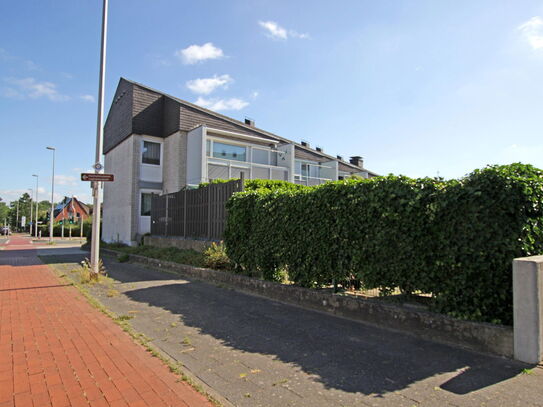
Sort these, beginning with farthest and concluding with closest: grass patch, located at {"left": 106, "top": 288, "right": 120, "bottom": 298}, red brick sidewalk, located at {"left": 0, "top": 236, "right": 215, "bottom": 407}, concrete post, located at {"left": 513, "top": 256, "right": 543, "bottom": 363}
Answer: grass patch, located at {"left": 106, "top": 288, "right": 120, "bottom": 298}, concrete post, located at {"left": 513, "top": 256, "right": 543, "bottom": 363}, red brick sidewalk, located at {"left": 0, "top": 236, "right": 215, "bottom": 407}

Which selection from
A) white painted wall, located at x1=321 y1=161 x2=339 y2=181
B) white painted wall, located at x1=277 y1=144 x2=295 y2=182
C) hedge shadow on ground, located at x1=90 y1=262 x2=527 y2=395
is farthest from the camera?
white painted wall, located at x1=321 y1=161 x2=339 y2=181

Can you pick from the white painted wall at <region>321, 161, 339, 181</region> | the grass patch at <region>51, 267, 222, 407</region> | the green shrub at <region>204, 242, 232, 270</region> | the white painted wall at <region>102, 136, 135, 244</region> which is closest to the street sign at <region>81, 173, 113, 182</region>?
the grass patch at <region>51, 267, 222, 407</region>

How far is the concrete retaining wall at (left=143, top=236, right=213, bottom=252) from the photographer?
519 inches

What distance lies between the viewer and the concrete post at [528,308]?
3.97m

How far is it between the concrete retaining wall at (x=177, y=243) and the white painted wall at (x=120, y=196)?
3.45 metres

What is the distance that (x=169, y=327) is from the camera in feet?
18.8

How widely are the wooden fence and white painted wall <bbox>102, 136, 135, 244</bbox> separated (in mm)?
3957

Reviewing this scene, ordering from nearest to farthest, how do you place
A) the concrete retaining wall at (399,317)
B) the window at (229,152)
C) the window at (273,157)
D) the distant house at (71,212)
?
the concrete retaining wall at (399,317), the window at (229,152), the window at (273,157), the distant house at (71,212)

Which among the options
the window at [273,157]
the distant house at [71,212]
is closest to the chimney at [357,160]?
the window at [273,157]

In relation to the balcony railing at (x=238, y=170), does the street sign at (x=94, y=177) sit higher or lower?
lower

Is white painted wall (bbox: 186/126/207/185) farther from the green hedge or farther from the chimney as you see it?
the chimney

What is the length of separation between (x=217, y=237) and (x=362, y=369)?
941 cm

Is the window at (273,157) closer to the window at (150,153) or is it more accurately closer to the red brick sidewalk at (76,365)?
the window at (150,153)

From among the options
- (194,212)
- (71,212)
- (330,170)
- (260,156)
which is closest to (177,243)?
(194,212)
